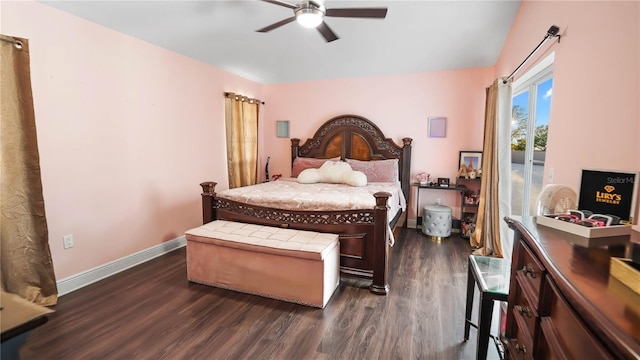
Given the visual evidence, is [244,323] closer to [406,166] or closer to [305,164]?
[305,164]

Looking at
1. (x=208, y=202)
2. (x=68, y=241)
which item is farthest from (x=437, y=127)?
(x=68, y=241)

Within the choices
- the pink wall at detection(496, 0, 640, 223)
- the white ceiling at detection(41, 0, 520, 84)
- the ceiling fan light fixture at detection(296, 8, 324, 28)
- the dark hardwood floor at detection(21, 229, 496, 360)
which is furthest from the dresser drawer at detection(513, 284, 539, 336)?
the white ceiling at detection(41, 0, 520, 84)

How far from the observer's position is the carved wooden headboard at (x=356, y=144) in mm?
4457

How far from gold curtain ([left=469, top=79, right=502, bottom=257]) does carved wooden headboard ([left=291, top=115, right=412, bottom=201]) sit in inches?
45.5

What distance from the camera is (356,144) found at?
467cm

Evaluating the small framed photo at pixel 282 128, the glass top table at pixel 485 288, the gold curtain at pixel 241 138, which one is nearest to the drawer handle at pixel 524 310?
the glass top table at pixel 485 288

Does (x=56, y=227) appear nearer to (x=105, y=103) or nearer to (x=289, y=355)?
(x=105, y=103)

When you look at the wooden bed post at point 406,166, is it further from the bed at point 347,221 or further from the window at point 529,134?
the window at point 529,134

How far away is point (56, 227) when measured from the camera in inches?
97.7

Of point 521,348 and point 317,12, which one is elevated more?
point 317,12

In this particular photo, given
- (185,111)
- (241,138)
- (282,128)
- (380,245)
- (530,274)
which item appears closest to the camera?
(530,274)

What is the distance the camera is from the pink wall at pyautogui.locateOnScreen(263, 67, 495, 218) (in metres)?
4.20

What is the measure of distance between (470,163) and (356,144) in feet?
5.58

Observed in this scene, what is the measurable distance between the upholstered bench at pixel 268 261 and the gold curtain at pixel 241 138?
1.87 metres
